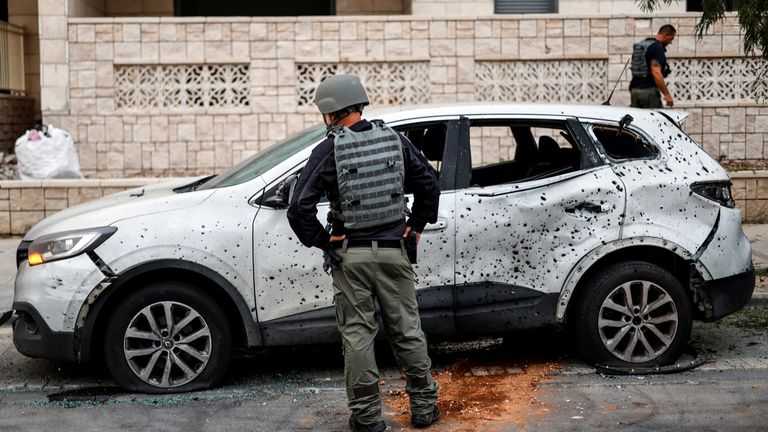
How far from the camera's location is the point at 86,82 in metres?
13.9

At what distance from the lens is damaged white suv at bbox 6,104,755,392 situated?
6.28 m

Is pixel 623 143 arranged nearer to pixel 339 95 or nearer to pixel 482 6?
pixel 339 95

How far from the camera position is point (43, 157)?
42.6ft

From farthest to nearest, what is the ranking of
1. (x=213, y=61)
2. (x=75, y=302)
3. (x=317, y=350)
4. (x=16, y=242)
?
(x=213, y=61), (x=16, y=242), (x=317, y=350), (x=75, y=302)

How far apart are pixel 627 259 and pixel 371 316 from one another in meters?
1.96

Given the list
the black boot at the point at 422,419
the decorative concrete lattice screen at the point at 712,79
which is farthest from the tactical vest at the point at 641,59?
the black boot at the point at 422,419

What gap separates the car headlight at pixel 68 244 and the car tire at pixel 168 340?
364mm

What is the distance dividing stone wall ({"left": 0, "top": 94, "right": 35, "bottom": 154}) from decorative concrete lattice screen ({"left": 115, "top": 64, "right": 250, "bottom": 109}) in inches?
105

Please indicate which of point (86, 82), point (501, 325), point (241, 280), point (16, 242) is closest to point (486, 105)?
point (501, 325)

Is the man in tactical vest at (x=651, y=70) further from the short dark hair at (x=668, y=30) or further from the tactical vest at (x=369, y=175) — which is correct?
the tactical vest at (x=369, y=175)

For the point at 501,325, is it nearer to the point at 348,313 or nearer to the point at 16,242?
the point at 348,313

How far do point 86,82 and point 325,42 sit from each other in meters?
2.97

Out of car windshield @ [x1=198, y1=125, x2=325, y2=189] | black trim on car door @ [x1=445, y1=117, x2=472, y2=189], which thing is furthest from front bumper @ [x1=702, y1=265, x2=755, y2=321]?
car windshield @ [x1=198, y1=125, x2=325, y2=189]

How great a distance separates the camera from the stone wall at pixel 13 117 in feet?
51.5
